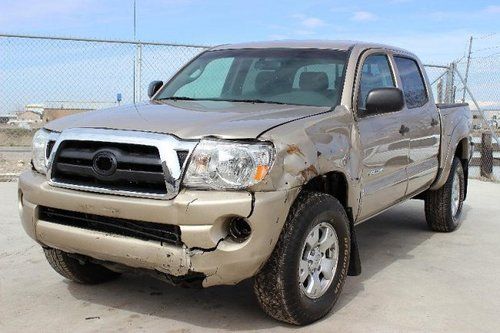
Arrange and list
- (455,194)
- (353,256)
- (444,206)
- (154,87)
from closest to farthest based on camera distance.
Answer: (353,256)
(154,87)
(444,206)
(455,194)

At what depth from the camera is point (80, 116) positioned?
393 centimetres

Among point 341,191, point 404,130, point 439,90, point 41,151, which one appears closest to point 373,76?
point 404,130

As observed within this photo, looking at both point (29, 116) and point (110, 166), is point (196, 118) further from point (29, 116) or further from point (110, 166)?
point (29, 116)

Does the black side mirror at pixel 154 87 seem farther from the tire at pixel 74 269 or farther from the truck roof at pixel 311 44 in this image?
the tire at pixel 74 269

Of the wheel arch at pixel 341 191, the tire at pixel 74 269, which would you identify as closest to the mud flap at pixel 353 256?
the wheel arch at pixel 341 191

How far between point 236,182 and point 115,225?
2.52 ft

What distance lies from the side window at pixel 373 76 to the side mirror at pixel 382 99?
0.25 ft

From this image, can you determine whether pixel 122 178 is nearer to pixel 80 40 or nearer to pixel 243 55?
pixel 243 55

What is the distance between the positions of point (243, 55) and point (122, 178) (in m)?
2.15

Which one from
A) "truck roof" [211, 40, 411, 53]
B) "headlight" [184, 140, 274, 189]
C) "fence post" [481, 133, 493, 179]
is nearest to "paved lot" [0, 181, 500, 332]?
"headlight" [184, 140, 274, 189]

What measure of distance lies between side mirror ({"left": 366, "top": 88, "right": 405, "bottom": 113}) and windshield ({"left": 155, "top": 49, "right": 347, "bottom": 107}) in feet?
0.78

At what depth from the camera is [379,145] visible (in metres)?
4.48

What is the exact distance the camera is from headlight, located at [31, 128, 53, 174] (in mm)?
3752

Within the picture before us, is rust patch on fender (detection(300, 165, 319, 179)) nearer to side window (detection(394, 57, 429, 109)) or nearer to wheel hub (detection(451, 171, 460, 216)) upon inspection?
side window (detection(394, 57, 429, 109))
